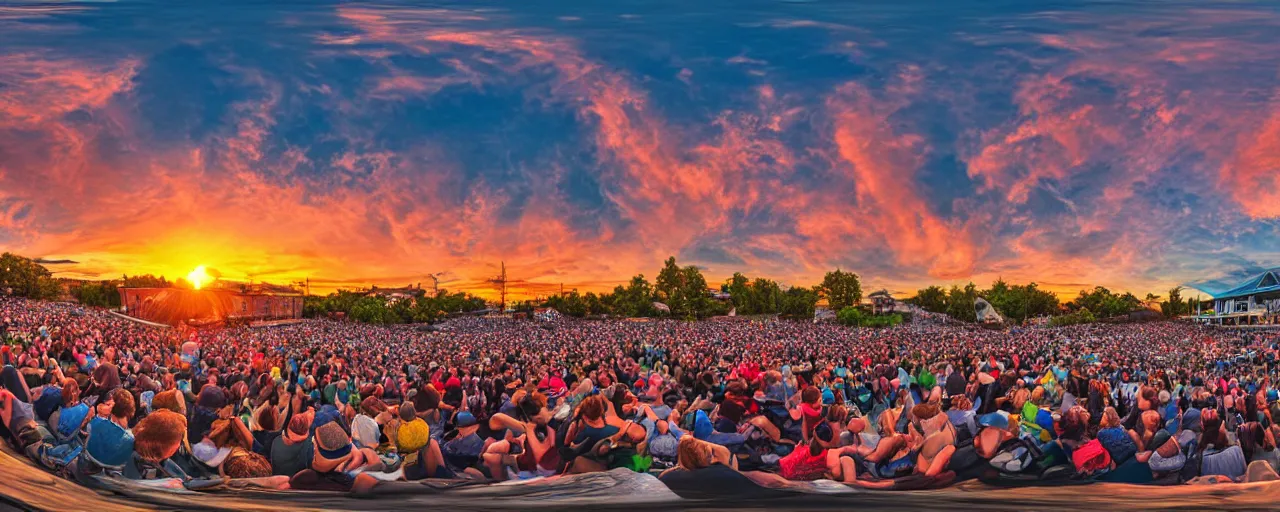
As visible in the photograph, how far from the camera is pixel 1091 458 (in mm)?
7383

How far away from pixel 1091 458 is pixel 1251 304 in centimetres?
1029

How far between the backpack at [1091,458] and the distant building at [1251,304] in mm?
8484

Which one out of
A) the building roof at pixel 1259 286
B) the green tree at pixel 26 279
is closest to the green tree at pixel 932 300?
the building roof at pixel 1259 286

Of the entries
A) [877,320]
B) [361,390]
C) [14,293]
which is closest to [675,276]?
[877,320]

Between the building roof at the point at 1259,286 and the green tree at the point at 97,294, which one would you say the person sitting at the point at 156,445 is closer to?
the green tree at the point at 97,294

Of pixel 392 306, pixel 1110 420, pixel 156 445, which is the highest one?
pixel 392 306

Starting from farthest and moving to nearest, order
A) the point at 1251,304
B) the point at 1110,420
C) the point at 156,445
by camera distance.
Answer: the point at 1251,304, the point at 1110,420, the point at 156,445

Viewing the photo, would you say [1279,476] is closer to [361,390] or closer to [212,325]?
[361,390]

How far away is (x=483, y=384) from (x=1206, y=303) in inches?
552

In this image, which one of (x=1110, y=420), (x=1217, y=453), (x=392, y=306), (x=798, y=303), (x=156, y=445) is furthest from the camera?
(x=798, y=303)

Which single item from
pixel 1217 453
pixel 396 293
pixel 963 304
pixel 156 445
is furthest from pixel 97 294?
pixel 963 304

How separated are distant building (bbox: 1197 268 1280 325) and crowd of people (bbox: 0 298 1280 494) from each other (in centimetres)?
121

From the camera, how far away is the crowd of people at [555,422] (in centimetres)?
702

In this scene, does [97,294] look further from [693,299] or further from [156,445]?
[693,299]
